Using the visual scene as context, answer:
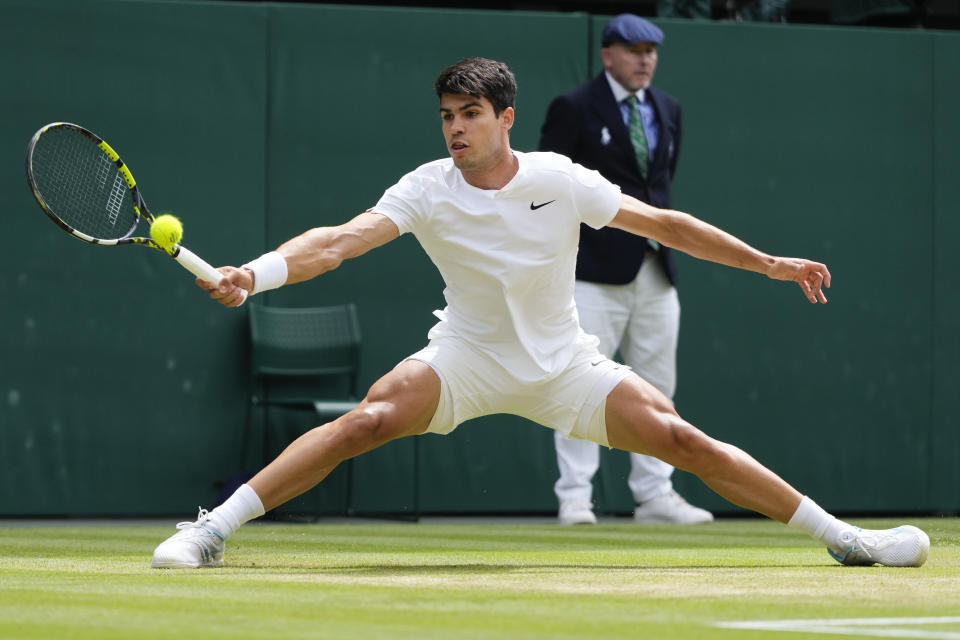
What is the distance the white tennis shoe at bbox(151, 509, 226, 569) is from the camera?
5.49 m

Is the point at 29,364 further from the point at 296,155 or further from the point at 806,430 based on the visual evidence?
the point at 806,430

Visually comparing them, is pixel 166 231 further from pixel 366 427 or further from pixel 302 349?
pixel 302 349

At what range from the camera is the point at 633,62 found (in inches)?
354

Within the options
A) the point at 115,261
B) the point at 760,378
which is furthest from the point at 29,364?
the point at 760,378

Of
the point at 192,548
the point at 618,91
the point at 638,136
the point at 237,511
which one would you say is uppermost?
the point at 618,91

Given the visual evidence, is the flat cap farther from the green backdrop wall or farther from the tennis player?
the tennis player

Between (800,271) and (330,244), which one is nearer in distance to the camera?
(330,244)

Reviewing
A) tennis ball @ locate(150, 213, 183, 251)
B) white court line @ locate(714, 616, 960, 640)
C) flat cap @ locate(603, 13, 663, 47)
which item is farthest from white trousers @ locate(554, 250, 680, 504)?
white court line @ locate(714, 616, 960, 640)

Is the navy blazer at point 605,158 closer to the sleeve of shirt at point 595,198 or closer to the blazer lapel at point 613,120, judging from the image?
the blazer lapel at point 613,120

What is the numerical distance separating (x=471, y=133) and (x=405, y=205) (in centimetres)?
33

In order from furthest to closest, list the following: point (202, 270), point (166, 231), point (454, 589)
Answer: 1. point (166, 231)
2. point (202, 270)
3. point (454, 589)

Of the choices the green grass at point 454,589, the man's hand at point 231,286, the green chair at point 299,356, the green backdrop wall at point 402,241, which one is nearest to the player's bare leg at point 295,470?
the green grass at point 454,589

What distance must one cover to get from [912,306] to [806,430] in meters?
1.05

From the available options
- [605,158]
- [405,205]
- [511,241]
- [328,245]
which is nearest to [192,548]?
[328,245]
